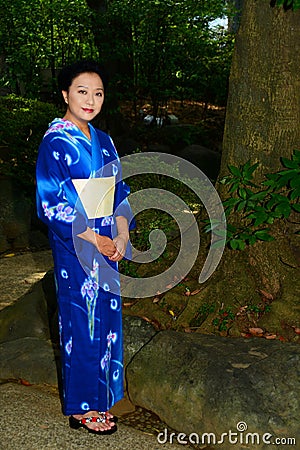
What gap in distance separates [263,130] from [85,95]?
5.11 feet

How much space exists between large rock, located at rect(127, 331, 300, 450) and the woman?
0.81 ft

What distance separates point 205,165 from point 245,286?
530cm

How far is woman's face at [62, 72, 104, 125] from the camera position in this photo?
141 inches

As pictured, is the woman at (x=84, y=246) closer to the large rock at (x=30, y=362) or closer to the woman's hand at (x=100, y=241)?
the woman's hand at (x=100, y=241)

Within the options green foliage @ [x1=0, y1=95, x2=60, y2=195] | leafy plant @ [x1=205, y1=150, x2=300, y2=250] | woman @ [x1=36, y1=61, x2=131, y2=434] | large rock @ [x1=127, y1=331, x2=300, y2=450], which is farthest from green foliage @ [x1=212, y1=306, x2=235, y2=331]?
green foliage @ [x1=0, y1=95, x2=60, y2=195]

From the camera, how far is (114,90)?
425 inches

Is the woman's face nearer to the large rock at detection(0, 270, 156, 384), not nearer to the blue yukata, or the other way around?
the blue yukata

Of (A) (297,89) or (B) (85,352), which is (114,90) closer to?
(A) (297,89)

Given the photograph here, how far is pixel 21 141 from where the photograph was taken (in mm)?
8531

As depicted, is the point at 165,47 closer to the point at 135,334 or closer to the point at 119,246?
the point at 135,334

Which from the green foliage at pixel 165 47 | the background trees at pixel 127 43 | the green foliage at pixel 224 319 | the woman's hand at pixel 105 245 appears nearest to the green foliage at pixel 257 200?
the green foliage at pixel 224 319

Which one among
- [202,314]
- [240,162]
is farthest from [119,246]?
[240,162]

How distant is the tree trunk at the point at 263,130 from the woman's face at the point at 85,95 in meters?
1.44

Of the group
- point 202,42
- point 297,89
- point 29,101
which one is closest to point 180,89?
point 202,42
